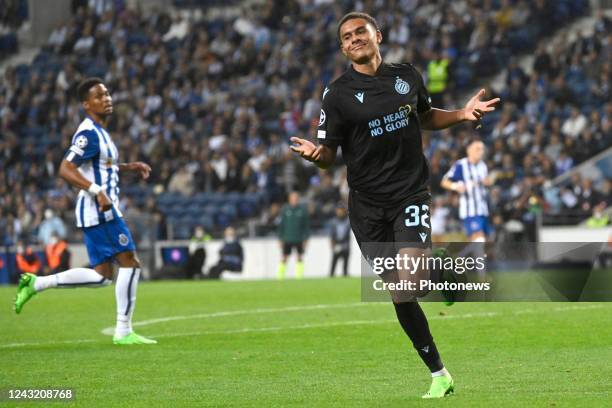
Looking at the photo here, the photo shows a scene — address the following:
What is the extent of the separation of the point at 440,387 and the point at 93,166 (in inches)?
203

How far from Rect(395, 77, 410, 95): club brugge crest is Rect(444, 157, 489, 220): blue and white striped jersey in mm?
10592

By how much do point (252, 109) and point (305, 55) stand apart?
7.31 ft

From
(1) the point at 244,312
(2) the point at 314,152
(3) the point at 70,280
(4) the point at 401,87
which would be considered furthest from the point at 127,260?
(4) the point at 401,87

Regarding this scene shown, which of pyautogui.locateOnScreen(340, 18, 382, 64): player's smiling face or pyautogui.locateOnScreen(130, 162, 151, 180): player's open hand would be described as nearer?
pyautogui.locateOnScreen(340, 18, 382, 64): player's smiling face

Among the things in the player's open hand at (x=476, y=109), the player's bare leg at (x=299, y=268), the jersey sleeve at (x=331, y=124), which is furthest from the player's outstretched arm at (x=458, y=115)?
the player's bare leg at (x=299, y=268)

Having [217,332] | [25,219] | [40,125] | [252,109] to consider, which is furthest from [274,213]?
[217,332]

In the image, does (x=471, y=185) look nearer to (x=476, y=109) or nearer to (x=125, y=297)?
(x=125, y=297)

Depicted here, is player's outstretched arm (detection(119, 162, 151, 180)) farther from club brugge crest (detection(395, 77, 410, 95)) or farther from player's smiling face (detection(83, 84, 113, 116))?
club brugge crest (detection(395, 77, 410, 95))

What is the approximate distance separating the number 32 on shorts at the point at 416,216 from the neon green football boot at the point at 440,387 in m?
0.90

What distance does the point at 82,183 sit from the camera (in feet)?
36.3

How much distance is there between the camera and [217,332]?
489 inches

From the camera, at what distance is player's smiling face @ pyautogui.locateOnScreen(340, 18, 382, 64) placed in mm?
Result: 7355

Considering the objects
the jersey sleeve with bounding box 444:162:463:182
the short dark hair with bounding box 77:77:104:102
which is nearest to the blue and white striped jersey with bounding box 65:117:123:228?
the short dark hair with bounding box 77:77:104:102

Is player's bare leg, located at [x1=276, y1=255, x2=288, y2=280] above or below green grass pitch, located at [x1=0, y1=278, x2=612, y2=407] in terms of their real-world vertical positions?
below
